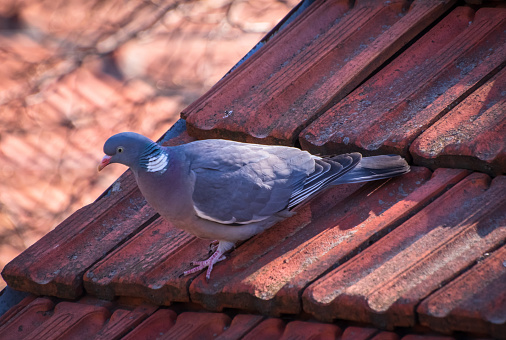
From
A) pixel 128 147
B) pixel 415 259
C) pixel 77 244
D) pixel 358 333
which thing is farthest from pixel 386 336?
pixel 77 244

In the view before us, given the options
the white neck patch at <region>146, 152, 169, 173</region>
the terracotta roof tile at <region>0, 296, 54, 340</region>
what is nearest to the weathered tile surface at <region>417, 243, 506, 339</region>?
the white neck patch at <region>146, 152, 169, 173</region>

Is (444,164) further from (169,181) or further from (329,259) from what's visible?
(169,181)

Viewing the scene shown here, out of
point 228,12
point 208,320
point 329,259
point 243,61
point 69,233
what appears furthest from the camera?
point 228,12

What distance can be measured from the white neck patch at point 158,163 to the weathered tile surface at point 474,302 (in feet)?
4.06

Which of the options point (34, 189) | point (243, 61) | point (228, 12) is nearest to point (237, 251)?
point (243, 61)

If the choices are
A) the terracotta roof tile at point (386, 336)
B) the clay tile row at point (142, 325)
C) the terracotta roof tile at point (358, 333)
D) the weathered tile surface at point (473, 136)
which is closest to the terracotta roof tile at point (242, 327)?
the clay tile row at point (142, 325)

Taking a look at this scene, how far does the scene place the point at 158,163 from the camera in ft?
8.95

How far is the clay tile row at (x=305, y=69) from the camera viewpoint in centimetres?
296

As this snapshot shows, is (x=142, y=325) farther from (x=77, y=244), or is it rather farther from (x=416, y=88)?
(x=416, y=88)

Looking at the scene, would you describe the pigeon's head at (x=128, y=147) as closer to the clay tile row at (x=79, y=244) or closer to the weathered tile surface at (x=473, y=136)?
the clay tile row at (x=79, y=244)

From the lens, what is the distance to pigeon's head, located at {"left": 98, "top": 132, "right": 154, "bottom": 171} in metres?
2.74

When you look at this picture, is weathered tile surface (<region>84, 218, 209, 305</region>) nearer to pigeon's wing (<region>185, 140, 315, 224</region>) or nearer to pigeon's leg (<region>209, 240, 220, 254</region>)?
pigeon's leg (<region>209, 240, 220, 254</region>)

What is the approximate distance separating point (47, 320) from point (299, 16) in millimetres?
1950

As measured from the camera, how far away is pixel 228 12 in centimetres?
665
